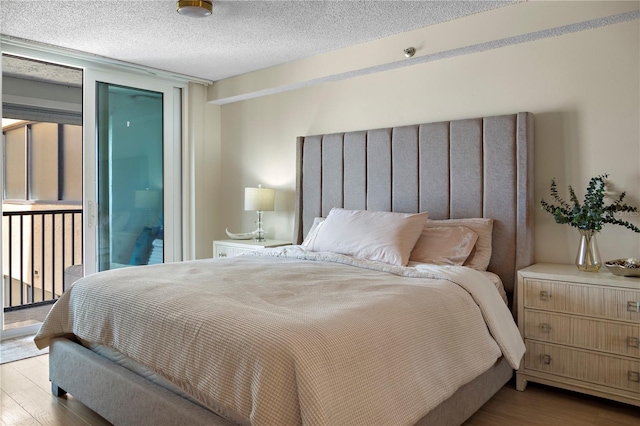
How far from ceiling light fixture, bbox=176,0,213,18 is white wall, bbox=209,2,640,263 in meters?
1.25

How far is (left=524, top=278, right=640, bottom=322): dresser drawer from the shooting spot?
7.72ft

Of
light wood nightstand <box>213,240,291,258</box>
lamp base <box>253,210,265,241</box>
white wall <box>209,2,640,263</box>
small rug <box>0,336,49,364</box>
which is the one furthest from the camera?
lamp base <box>253,210,265,241</box>

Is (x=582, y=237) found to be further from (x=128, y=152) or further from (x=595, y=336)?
(x=128, y=152)

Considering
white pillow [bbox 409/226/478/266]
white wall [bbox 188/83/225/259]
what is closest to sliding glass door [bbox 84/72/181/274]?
white wall [bbox 188/83/225/259]

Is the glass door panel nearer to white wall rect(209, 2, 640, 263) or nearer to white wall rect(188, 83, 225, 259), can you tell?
white wall rect(188, 83, 225, 259)

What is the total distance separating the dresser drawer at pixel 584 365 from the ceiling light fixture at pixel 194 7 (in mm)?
2695

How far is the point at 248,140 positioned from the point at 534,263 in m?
2.95

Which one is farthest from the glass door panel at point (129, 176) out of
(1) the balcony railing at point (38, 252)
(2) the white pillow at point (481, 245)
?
(2) the white pillow at point (481, 245)

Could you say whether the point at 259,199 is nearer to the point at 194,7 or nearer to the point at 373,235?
the point at 373,235

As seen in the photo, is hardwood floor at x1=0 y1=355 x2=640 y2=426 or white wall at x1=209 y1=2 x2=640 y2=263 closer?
hardwood floor at x1=0 y1=355 x2=640 y2=426

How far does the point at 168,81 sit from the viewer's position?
183 inches

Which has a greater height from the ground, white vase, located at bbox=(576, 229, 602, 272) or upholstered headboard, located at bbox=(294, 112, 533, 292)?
upholstered headboard, located at bbox=(294, 112, 533, 292)

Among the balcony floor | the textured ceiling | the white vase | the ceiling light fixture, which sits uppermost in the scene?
the textured ceiling

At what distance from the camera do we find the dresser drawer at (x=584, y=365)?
238cm
